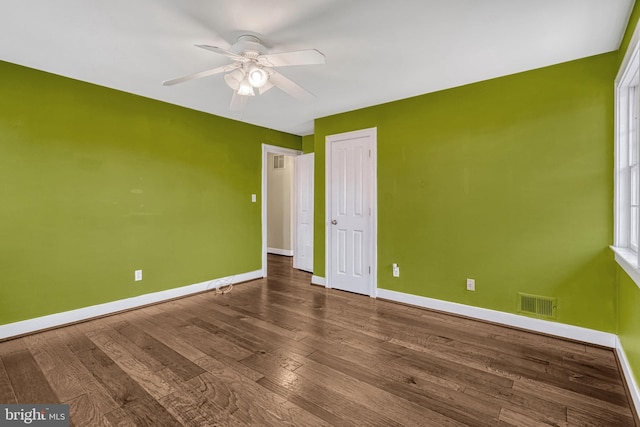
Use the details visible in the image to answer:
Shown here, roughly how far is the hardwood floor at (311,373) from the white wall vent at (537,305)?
21 centimetres

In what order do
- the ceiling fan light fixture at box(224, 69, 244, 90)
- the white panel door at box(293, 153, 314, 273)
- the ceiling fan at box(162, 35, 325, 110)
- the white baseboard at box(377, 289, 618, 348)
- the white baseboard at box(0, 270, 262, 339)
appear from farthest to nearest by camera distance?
the white panel door at box(293, 153, 314, 273) < the white baseboard at box(0, 270, 262, 339) < the white baseboard at box(377, 289, 618, 348) < the ceiling fan light fixture at box(224, 69, 244, 90) < the ceiling fan at box(162, 35, 325, 110)

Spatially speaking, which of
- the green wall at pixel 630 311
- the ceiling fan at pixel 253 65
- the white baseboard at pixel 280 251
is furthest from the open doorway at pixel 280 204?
the green wall at pixel 630 311

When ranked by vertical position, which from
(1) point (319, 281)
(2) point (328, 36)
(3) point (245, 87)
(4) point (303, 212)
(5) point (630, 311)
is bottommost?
(1) point (319, 281)

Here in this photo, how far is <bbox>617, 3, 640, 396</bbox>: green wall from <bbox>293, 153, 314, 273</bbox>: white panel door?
3.92m

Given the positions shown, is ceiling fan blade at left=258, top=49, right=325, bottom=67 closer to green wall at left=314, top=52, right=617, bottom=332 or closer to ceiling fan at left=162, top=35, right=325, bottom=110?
ceiling fan at left=162, top=35, right=325, bottom=110

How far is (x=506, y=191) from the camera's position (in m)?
2.96

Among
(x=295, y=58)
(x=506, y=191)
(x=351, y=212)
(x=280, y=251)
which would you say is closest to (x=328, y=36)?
(x=295, y=58)

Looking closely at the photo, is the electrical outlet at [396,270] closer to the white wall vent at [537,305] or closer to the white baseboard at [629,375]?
the white wall vent at [537,305]

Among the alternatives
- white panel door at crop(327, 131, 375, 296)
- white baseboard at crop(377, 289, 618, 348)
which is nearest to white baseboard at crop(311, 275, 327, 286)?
white panel door at crop(327, 131, 375, 296)

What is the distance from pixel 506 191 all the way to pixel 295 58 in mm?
2353

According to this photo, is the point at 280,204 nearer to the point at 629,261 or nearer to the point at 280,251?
the point at 280,251

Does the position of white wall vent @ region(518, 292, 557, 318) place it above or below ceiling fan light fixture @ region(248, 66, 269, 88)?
below

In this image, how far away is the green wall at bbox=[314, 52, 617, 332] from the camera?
8.45 feet

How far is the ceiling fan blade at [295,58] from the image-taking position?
188 cm
